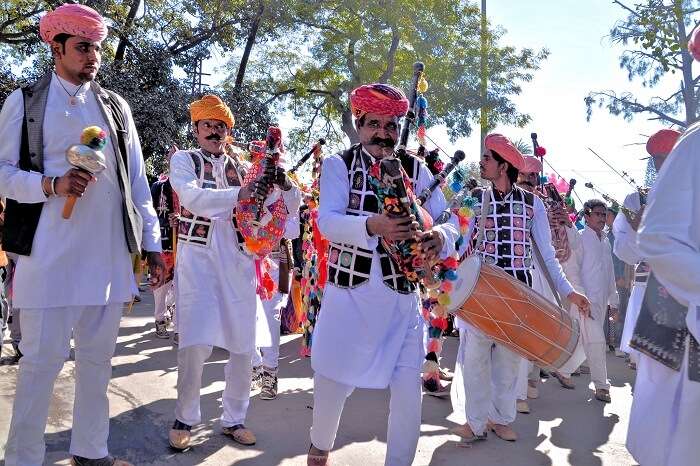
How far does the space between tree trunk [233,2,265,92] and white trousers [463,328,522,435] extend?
674 inches

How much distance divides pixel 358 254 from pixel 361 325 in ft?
1.20

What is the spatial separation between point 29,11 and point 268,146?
1633cm

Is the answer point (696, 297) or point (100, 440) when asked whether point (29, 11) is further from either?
point (696, 297)

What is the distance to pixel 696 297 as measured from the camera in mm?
2055

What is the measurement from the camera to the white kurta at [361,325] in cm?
342

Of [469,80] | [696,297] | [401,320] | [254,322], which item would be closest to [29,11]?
[469,80]

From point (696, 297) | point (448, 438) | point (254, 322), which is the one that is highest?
point (696, 297)

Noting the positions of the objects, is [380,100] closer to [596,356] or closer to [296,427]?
[296,427]

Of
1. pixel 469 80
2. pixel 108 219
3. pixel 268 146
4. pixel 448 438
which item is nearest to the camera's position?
pixel 108 219

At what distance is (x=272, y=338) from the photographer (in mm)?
6051

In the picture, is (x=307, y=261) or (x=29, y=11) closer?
(x=307, y=261)

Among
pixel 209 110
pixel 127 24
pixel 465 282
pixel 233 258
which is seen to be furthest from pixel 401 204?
pixel 127 24

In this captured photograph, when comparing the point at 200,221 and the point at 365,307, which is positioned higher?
the point at 200,221

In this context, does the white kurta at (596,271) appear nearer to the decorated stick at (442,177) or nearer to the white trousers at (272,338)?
the white trousers at (272,338)
